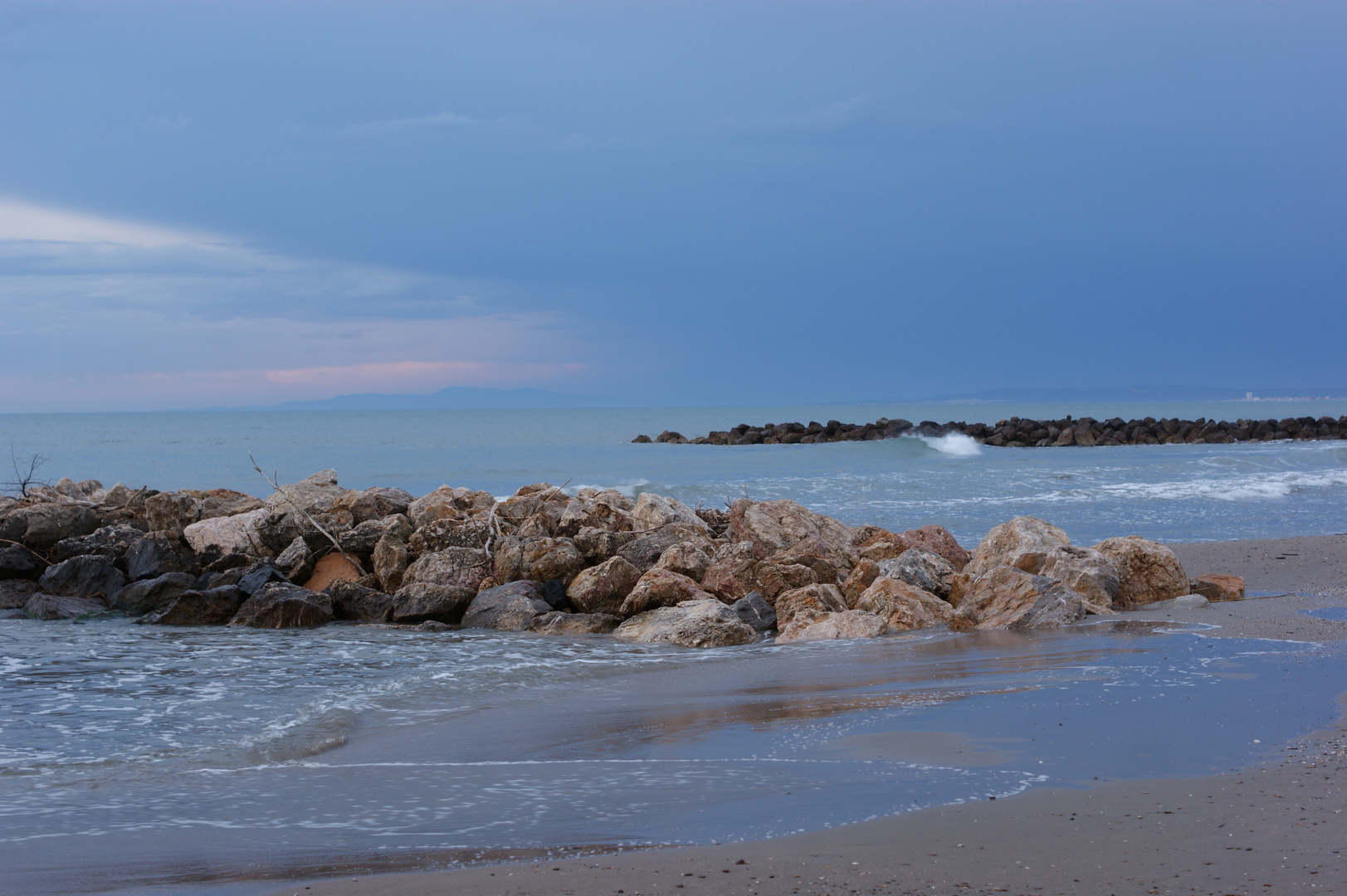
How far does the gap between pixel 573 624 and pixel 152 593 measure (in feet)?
14.9

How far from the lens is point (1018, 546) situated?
952 centimetres

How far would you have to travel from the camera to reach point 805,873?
3.13 meters

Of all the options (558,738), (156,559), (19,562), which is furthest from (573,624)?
(19,562)

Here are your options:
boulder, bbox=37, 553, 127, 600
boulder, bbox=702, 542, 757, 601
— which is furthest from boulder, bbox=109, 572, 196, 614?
boulder, bbox=702, 542, 757, 601

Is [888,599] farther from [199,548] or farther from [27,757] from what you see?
[199,548]

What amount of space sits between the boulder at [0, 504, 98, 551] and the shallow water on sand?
395 cm

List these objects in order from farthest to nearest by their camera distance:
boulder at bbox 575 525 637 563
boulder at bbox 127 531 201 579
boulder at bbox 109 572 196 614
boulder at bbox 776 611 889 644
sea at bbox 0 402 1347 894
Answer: boulder at bbox 127 531 201 579
boulder at bbox 575 525 637 563
boulder at bbox 109 572 196 614
boulder at bbox 776 611 889 644
sea at bbox 0 402 1347 894

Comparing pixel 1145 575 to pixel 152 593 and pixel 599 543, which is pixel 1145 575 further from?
pixel 152 593

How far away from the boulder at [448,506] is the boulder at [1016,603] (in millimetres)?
5561

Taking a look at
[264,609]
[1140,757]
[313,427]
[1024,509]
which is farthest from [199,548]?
Result: [313,427]

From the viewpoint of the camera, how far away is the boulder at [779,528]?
1097 cm

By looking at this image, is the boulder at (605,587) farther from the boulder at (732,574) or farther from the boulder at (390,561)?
the boulder at (390,561)

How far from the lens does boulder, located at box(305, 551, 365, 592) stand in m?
10.3

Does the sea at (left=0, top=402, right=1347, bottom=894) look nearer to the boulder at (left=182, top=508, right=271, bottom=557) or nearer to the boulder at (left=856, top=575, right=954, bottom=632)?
the boulder at (left=856, top=575, right=954, bottom=632)
